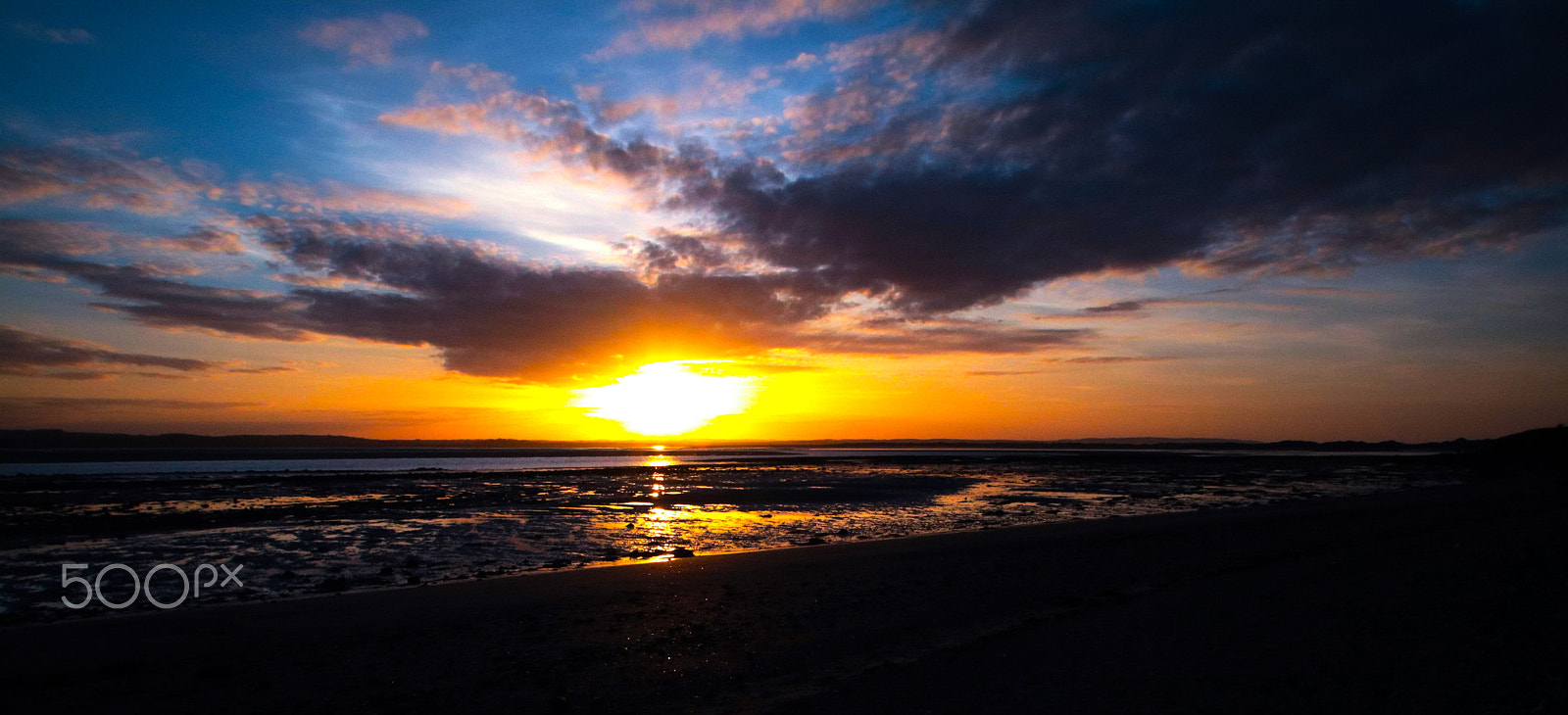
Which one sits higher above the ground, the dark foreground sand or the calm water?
the dark foreground sand

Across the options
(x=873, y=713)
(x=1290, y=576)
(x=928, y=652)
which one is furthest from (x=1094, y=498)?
(x=873, y=713)

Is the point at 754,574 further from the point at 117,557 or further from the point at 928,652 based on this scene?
the point at 117,557

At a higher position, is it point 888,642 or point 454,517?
point 888,642

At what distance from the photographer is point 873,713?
24.3ft

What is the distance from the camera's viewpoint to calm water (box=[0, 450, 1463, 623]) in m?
16.8

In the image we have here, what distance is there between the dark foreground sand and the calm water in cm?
371

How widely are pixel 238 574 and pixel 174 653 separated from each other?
704cm

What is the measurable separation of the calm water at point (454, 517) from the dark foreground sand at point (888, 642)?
3709mm

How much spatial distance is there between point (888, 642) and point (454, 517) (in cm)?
2217

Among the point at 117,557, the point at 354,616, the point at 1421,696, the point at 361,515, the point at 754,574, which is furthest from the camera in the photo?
the point at 361,515

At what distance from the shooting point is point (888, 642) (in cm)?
1035

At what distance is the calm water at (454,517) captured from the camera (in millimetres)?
16828

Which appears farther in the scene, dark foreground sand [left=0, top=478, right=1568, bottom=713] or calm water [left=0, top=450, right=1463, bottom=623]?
calm water [left=0, top=450, right=1463, bottom=623]

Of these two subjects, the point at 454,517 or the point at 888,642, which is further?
the point at 454,517
